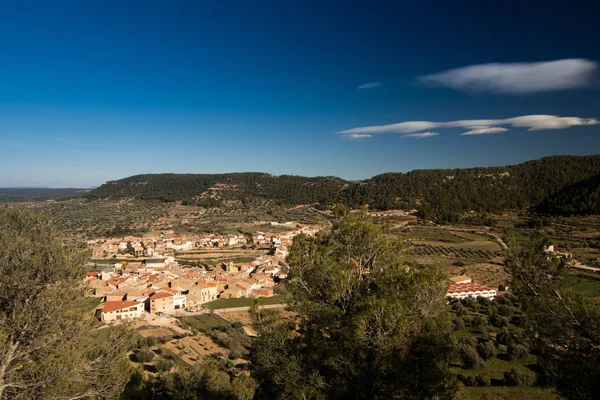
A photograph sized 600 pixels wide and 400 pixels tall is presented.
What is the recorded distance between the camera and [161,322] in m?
25.0

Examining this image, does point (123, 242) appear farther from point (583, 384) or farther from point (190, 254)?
point (583, 384)

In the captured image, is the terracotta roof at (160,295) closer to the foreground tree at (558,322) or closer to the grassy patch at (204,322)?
the grassy patch at (204,322)

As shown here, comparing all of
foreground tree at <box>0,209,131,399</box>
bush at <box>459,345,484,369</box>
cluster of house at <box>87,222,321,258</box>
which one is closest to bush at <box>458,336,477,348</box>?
bush at <box>459,345,484,369</box>

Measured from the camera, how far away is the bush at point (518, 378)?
586 inches

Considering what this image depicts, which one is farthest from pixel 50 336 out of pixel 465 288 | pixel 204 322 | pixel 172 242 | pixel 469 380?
pixel 172 242

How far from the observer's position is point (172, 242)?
54.8 metres

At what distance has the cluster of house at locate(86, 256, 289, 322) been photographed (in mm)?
27609

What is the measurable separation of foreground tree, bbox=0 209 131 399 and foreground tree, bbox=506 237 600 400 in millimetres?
7235

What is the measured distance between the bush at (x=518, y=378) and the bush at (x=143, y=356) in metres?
16.7

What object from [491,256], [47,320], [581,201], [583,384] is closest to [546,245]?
[583,384]

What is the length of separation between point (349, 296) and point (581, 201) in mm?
76336

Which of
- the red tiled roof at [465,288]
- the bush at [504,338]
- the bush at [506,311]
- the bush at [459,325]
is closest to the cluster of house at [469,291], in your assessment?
the red tiled roof at [465,288]

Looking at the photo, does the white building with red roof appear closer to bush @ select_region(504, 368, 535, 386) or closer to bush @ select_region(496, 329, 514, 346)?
bush @ select_region(496, 329, 514, 346)

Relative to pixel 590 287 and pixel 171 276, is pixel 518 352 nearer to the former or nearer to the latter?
pixel 590 287
